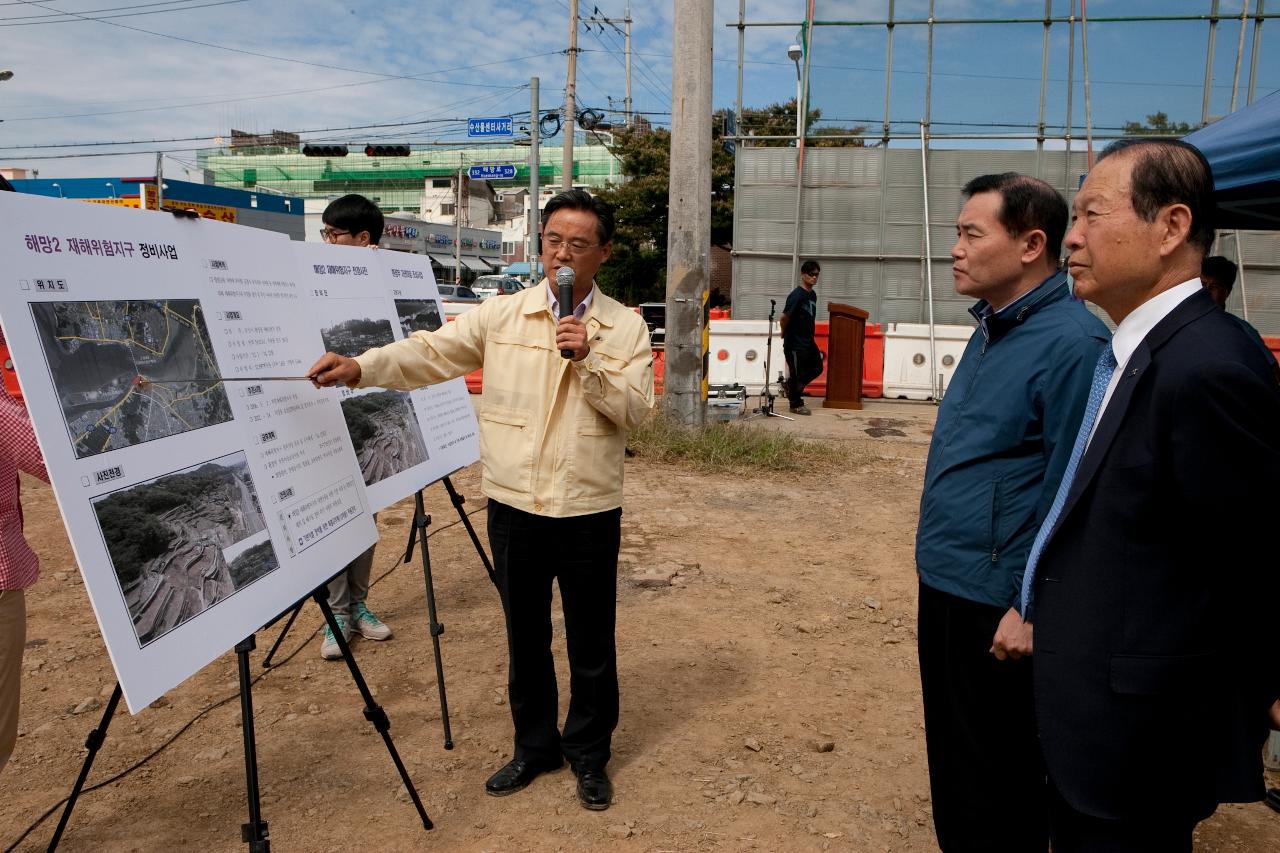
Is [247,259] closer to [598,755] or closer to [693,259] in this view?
[598,755]

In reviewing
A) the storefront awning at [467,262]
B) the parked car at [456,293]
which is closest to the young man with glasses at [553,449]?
the parked car at [456,293]

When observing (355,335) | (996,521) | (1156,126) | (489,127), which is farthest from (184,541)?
(489,127)

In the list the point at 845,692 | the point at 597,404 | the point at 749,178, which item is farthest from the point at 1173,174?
the point at 749,178

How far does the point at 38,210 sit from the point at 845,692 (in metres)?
3.48

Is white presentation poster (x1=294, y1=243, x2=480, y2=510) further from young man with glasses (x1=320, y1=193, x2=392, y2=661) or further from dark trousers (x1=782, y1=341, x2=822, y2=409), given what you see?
dark trousers (x1=782, y1=341, x2=822, y2=409)

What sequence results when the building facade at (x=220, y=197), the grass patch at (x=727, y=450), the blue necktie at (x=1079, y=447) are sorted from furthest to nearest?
the building facade at (x=220, y=197) → the grass patch at (x=727, y=450) → the blue necktie at (x=1079, y=447)

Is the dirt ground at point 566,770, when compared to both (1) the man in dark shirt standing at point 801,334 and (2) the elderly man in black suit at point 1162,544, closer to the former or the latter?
(2) the elderly man in black suit at point 1162,544

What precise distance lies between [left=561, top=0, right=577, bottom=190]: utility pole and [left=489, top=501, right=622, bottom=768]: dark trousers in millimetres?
20804

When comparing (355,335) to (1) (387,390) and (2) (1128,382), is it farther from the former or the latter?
(2) (1128,382)

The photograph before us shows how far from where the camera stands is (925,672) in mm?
2447

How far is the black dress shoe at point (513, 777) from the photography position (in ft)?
10.4

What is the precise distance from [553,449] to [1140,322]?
1757mm

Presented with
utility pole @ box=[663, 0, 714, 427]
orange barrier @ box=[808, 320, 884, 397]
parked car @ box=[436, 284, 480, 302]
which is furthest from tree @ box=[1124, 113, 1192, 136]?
parked car @ box=[436, 284, 480, 302]

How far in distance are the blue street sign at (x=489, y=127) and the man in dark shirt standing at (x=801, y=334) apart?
25.9m
